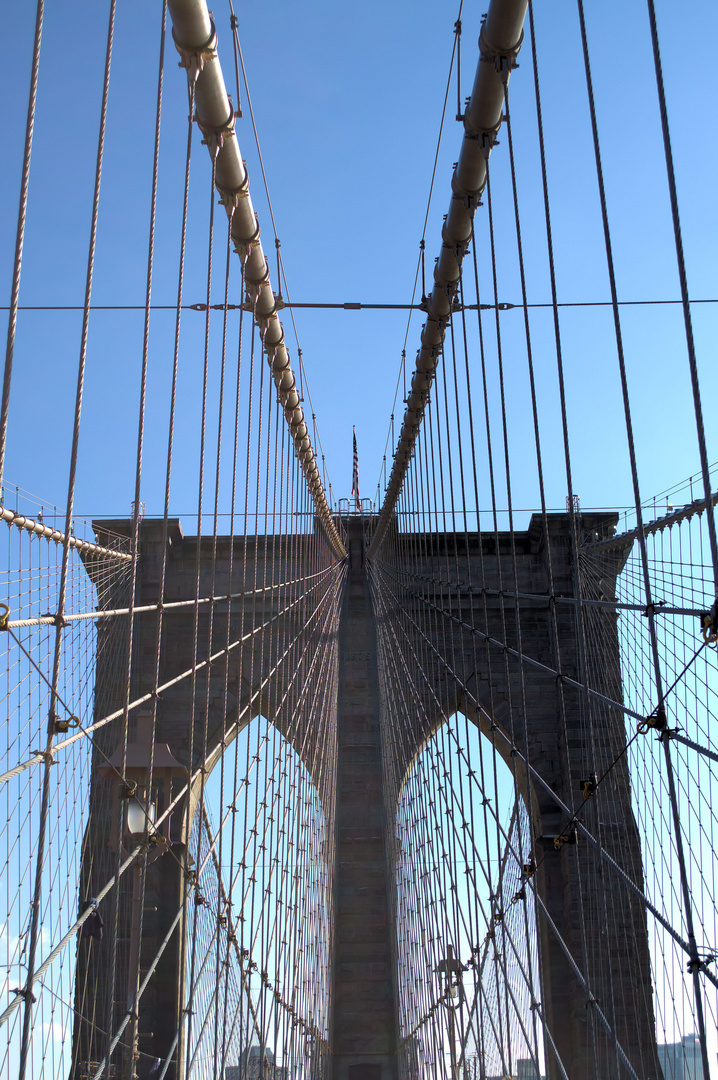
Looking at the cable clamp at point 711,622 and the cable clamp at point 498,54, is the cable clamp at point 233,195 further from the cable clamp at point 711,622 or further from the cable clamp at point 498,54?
the cable clamp at point 711,622

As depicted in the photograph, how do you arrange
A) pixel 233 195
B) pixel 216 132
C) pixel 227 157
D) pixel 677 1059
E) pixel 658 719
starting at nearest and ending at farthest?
pixel 658 719 < pixel 216 132 < pixel 227 157 < pixel 233 195 < pixel 677 1059

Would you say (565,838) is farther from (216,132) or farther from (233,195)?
(233,195)

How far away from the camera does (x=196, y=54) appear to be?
4125mm

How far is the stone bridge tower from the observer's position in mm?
10133

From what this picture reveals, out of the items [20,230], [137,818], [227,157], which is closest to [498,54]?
[227,157]

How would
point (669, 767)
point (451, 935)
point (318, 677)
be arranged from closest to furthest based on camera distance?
1. point (669, 767)
2. point (451, 935)
3. point (318, 677)

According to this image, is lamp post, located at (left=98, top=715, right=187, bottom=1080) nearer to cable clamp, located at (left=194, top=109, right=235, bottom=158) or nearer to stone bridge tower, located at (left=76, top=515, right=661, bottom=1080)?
cable clamp, located at (left=194, top=109, right=235, bottom=158)

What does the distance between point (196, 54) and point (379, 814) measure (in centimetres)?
918

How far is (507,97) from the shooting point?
468 centimetres

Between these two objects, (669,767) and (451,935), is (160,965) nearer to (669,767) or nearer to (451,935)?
(451,935)

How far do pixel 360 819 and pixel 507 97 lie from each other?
28.5 ft

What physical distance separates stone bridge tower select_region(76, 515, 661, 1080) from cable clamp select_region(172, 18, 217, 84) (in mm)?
6384

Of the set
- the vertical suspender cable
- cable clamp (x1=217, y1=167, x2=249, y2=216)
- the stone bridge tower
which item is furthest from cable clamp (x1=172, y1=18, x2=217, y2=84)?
the stone bridge tower

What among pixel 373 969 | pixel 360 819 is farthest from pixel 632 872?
pixel 373 969
